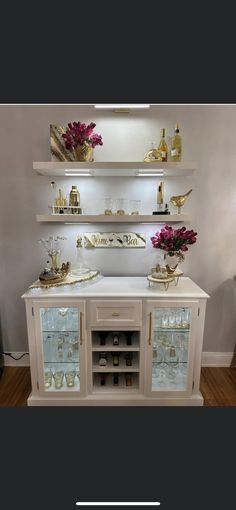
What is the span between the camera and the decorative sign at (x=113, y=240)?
7.81 feet

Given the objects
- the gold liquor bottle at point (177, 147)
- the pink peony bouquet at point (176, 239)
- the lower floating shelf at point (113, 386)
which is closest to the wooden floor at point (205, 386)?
the lower floating shelf at point (113, 386)

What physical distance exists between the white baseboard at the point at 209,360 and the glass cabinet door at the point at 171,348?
66 centimetres

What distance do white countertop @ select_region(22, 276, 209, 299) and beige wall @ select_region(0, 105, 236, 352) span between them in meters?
0.32

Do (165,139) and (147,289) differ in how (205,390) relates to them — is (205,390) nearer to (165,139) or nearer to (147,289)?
(147,289)

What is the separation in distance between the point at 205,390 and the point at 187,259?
1.27 m

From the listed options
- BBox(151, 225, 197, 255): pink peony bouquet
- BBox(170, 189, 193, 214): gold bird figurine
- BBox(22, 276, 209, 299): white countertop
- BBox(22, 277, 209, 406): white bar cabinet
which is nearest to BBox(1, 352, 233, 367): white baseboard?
BBox(22, 277, 209, 406): white bar cabinet

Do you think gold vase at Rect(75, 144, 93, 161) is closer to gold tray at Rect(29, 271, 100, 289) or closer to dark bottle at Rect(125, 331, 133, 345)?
gold tray at Rect(29, 271, 100, 289)

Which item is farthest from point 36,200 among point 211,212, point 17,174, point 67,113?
point 211,212

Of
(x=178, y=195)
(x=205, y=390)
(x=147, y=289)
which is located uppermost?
(x=178, y=195)

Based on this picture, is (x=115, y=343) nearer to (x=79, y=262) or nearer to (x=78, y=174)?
(x=79, y=262)

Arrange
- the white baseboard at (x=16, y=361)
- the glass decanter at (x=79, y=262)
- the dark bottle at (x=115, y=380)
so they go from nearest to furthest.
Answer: the dark bottle at (x=115, y=380) < the glass decanter at (x=79, y=262) < the white baseboard at (x=16, y=361)

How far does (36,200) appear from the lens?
91.8 inches
